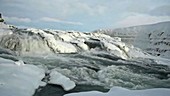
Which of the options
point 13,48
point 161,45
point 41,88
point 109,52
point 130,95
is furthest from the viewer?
point 161,45

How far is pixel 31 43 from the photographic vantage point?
49.6ft

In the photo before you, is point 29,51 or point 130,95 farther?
point 29,51

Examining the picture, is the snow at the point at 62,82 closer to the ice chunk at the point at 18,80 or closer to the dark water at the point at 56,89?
the dark water at the point at 56,89

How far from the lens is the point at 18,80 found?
6.48m

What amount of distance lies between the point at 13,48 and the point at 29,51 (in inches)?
38.8

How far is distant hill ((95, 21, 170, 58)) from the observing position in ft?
96.0

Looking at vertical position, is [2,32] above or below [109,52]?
above

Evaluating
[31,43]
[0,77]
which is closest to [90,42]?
[31,43]

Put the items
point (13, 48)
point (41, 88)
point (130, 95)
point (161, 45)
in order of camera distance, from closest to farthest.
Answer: point (130, 95) < point (41, 88) < point (13, 48) < point (161, 45)

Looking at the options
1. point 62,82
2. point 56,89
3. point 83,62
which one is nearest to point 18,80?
point 56,89

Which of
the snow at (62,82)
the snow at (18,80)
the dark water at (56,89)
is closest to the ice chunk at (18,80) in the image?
the snow at (18,80)

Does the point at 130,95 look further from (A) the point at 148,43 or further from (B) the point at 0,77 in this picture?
(A) the point at 148,43

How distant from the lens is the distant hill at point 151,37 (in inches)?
1152

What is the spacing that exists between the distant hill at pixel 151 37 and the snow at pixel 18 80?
22698 millimetres
